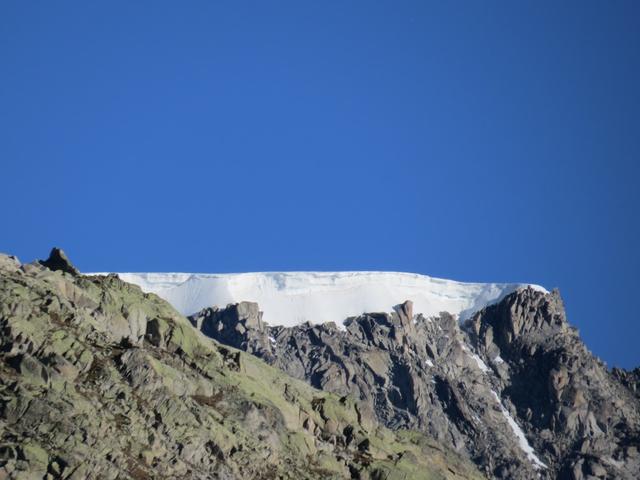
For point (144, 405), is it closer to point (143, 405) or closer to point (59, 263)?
point (143, 405)

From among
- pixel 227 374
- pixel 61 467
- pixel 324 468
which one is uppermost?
pixel 227 374

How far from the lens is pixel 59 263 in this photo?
500 ft

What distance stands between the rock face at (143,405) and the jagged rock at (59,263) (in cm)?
19

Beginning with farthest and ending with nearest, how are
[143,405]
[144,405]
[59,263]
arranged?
[59,263] < [144,405] < [143,405]

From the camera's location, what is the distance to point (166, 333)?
476ft

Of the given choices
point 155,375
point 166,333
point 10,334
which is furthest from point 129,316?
point 10,334

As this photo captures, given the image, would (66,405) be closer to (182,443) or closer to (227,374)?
(182,443)

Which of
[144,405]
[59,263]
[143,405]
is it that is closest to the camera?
[143,405]

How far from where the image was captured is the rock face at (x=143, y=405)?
10938cm

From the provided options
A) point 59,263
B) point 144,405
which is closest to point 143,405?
point 144,405

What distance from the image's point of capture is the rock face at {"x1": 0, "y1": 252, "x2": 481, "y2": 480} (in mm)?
109375

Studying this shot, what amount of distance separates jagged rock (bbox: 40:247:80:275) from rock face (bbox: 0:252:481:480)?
187 millimetres

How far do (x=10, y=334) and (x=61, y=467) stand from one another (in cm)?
1916

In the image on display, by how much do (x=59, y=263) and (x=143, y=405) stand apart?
3421cm
